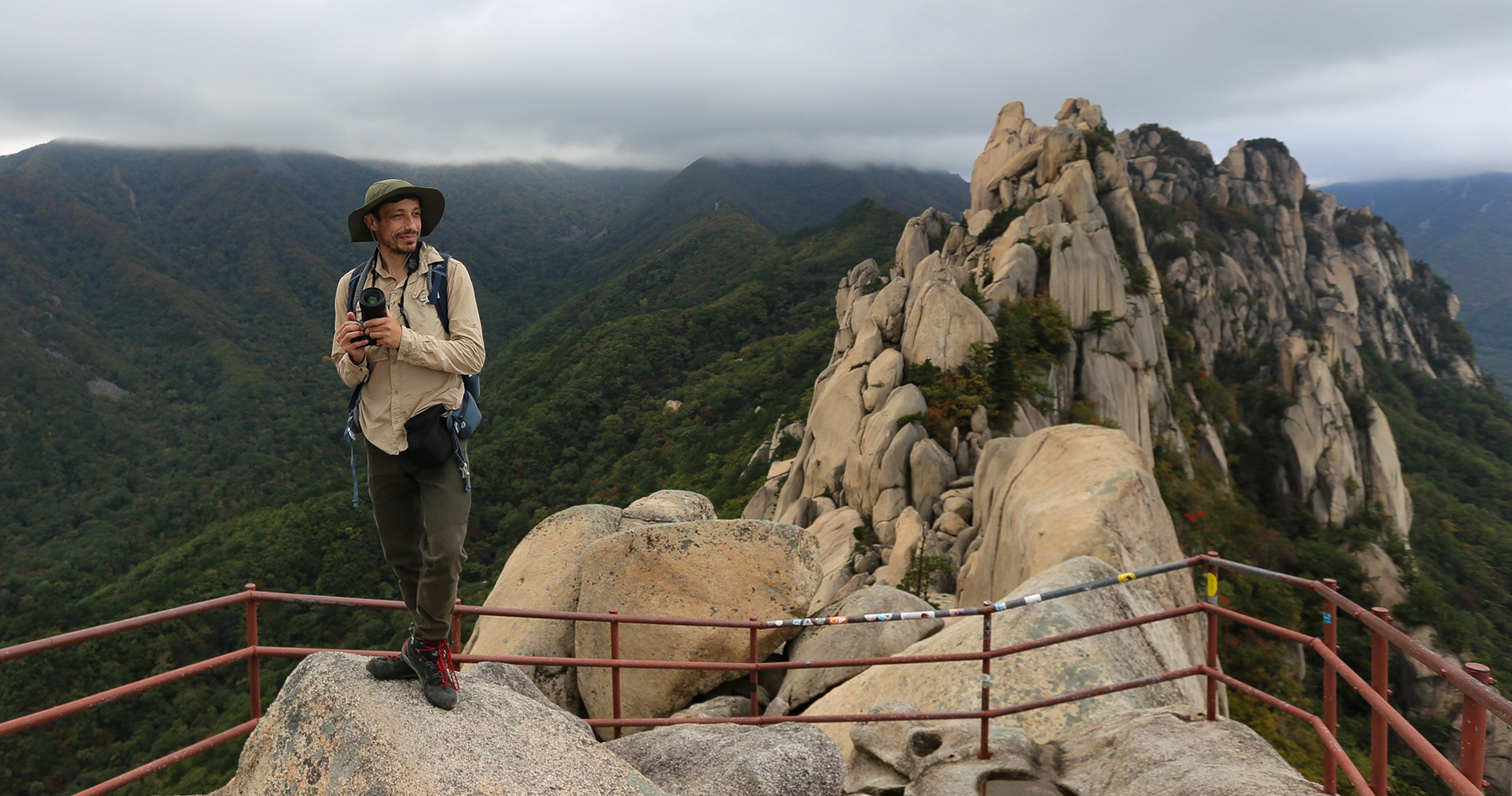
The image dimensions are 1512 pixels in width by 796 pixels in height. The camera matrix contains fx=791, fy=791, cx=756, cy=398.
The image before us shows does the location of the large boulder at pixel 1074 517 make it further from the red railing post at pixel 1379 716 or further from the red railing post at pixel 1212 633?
the red railing post at pixel 1379 716

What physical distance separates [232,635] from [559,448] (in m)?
27.0

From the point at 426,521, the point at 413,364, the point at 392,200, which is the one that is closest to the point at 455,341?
the point at 413,364

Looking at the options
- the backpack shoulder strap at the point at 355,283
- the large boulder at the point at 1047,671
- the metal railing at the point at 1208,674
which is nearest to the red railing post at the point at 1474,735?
the metal railing at the point at 1208,674

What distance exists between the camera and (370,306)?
144 inches

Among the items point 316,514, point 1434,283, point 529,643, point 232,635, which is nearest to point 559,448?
point 316,514

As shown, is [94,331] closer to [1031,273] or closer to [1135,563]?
[1031,273]

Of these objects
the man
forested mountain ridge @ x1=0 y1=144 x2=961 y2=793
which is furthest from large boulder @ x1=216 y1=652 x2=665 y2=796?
forested mountain ridge @ x1=0 y1=144 x2=961 y2=793

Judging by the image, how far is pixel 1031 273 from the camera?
99.7ft

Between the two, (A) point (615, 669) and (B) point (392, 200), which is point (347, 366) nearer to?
(B) point (392, 200)

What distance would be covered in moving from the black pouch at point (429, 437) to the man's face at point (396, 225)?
839 mm

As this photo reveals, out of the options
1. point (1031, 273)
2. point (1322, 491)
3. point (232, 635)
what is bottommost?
point (232, 635)

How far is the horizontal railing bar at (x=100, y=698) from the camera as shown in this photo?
3.74 metres

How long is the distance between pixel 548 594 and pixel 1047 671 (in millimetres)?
6173

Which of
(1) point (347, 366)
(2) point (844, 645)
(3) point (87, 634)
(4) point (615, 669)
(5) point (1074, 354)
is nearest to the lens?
(1) point (347, 366)
